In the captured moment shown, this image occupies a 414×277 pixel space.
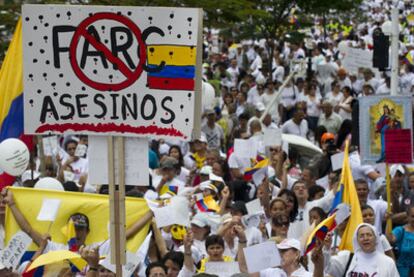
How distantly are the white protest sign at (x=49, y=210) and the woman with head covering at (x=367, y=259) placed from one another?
221 cm

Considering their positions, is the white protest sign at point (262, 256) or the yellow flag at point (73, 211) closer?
the white protest sign at point (262, 256)

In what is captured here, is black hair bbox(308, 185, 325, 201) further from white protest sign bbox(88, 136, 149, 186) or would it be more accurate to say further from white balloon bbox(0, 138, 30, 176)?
white protest sign bbox(88, 136, 149, 186)

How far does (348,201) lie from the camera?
11898 millimetres

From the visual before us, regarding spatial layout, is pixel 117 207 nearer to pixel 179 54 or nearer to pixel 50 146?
pixel 179 54

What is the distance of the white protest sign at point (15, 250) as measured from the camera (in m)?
10.1

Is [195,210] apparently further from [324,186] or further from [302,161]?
[302,161]

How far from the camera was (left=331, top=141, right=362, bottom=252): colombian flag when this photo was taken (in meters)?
11.4

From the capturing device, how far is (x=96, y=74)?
27.7ft

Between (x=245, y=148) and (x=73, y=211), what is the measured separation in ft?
13.2

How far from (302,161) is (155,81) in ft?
31.0

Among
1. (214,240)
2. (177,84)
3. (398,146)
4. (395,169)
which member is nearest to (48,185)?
(214,240)

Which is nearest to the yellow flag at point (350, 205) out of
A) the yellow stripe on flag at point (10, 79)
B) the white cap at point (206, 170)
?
the white cap at point (206, 170)

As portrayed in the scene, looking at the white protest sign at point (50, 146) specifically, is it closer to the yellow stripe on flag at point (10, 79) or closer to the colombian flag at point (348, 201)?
the yellow stripe on flag at point (10, 79)

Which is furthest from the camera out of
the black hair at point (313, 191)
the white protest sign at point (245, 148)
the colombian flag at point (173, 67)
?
the white protest sign at point (245, 148)
